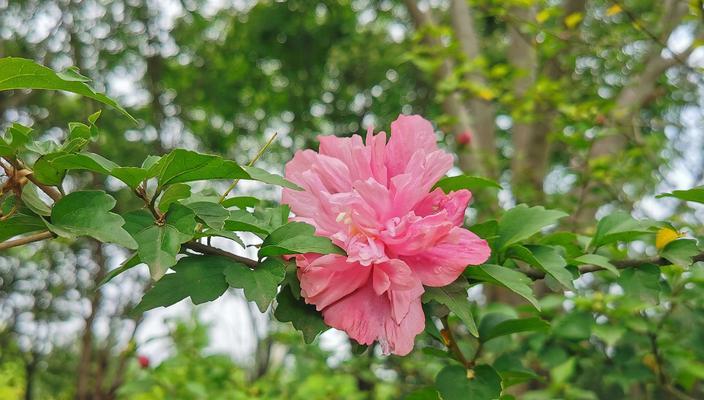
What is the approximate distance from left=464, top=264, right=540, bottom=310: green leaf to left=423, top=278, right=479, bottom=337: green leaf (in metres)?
0.02

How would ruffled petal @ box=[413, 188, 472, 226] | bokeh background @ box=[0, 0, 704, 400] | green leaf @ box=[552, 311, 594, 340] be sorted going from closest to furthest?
ruffled petal @ box=[413, 188, 472, 226], green leaf @ box=[552, 311, 594, 340], bokeh background @ box=[0, 0, 704, 400]

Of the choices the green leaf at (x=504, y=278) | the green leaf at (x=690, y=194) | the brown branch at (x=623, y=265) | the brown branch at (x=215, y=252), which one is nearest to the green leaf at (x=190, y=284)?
the brown branch at (x=215, y=252)

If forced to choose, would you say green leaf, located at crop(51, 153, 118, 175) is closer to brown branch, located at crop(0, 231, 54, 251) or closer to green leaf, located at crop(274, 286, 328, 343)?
brown branch, located at crop(0, 231, 54, 251)

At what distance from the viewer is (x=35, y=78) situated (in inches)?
20.4

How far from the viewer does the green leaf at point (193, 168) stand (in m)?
0.54

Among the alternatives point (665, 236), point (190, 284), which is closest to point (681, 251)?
point (665, 236)

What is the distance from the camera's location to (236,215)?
0.62 meters

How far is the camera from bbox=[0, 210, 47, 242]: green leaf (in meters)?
0.54

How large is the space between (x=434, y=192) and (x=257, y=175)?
163mm

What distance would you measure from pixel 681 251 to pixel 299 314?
0.43m

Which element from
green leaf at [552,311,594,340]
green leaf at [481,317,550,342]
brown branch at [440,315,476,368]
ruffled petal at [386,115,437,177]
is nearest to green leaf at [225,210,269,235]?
ruffled petal at [386,115,437,177]

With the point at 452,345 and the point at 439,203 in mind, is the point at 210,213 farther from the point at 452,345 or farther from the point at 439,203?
the point at 452,345

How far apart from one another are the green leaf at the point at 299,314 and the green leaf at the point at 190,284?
6 cm

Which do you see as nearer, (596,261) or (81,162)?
(81,162)
